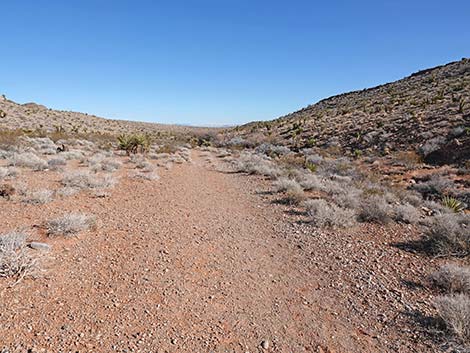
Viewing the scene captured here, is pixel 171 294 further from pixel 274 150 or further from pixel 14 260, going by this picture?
pixel 274 150

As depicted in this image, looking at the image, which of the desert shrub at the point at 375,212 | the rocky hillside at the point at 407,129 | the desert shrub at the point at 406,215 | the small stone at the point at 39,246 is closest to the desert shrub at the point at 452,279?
the desert shrub at the point at 375,212

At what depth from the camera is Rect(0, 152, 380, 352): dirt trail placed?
3.48m

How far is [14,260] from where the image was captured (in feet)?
14.4

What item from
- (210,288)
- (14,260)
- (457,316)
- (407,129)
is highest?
(407,129)

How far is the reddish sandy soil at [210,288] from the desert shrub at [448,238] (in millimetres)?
496

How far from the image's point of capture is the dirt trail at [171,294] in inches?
137

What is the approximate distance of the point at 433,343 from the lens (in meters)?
3.50

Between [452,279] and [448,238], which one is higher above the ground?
[448,238]

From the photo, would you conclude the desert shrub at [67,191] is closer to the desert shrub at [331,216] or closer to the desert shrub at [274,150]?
the desert shrub at [331,216]

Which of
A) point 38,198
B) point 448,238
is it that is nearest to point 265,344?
point 448,238

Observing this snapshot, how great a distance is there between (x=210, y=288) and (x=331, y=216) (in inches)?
164

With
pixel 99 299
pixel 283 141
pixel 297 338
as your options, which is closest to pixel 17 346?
pixel 99 299

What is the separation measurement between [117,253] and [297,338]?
11.7ft

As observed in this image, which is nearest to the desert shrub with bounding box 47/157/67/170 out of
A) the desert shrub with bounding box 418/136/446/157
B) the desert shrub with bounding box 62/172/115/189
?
the desert shrub with bounding box 62/172/115/189
